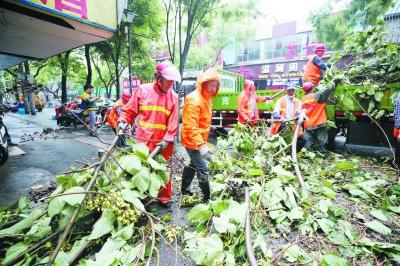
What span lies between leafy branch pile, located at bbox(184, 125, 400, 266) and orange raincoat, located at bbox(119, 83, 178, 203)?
2.98 ft

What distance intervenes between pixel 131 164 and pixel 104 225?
2.13 ft

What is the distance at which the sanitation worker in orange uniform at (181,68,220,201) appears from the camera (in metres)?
3.13

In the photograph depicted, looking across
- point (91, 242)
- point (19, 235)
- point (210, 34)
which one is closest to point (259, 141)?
point (91, 242)

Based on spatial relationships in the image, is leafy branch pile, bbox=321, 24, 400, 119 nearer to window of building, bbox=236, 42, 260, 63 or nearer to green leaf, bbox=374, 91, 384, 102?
green leaf, bbox=374, 91, 384, 102

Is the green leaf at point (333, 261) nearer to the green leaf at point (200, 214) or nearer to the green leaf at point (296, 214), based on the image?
the green leaf at point (296, 214)

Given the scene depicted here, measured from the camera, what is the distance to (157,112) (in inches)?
128

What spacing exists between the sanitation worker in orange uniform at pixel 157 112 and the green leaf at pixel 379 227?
238 centimetres

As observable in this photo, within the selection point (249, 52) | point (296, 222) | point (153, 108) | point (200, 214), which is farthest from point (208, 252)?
point (249, 52)

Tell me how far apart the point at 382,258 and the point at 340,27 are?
1103 centimetres

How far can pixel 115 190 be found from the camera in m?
2.56

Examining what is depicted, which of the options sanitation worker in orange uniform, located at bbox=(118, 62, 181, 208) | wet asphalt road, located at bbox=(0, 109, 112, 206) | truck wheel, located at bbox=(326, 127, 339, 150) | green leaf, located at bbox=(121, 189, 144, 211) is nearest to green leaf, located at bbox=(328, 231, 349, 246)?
green leaf, located at bbox=(121, 189, 144, 211)

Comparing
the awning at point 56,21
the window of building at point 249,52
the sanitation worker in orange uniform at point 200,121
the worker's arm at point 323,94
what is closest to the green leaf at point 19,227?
the sanitation worker in orange uniform at point 200,121

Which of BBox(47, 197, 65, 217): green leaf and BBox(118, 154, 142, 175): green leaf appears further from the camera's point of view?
BBox(118, 154, 142, 175): green leaf

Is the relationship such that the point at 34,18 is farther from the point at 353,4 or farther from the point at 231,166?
the point at 353,4
